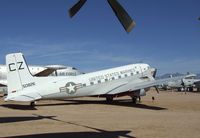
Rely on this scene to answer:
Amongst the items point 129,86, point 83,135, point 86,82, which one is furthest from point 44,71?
point 83,135

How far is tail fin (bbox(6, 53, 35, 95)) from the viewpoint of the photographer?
28641 millimetres

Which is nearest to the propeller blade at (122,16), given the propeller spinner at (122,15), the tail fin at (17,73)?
the propeller spinner at (122,15)

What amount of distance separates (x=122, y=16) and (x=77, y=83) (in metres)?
25.1

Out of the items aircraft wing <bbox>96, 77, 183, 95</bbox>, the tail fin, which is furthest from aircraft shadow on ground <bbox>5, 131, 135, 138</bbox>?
aircraft wing <bbox>96, 77, 183, 95</bbox>

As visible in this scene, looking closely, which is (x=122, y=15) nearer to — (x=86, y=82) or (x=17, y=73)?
(x=17, y=73)

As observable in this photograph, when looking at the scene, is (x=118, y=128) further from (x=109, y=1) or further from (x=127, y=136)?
(x=109, y=1)

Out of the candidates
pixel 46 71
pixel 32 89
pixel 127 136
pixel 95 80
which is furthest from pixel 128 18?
pixel 46 71

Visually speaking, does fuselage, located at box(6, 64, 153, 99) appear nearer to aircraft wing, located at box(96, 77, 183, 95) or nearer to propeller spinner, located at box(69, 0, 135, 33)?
aircraft wing, located at box(96, 77, 183, 95)

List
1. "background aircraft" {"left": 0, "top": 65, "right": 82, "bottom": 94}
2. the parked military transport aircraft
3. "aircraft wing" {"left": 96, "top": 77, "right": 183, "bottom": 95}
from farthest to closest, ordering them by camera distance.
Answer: "background aircraft" {"left": 0, "top": 65, "right": 82, "bottom": 94}
"aircraft wing" {"left": 96, "top": 77, "right": 183, "bottom": 95}
the parked military transport aircraft

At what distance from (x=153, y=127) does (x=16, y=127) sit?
22.2 feet

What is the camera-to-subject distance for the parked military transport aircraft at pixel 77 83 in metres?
28.8

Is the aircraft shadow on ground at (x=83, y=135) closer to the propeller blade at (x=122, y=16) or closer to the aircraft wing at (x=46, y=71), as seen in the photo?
the propeller blade at (x=122, y=16)

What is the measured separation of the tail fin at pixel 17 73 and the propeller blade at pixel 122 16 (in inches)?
870

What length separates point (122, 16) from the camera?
785cm
